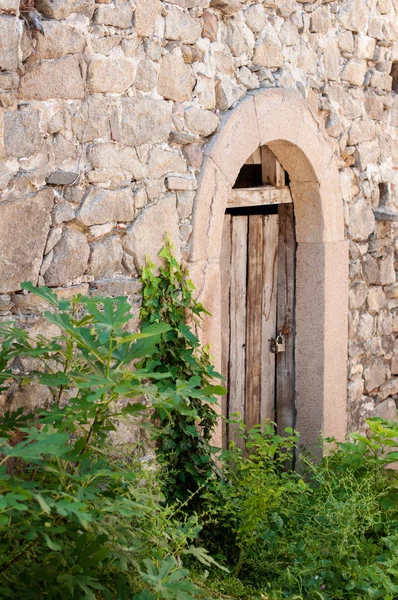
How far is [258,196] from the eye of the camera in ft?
15.5

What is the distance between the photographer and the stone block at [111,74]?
3.31 m

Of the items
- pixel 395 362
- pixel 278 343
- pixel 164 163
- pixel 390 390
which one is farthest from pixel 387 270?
pixel 164 163

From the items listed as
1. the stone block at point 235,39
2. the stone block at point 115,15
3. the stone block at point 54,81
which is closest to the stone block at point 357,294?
the stone block at point 235,39

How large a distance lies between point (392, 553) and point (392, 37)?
3.48 metres

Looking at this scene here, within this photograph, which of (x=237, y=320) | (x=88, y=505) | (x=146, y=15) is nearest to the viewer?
(x=88, y=505)

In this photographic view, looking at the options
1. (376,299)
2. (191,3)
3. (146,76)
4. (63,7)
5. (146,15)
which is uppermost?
(191,3)

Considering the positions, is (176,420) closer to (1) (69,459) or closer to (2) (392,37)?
(1) (69,459)

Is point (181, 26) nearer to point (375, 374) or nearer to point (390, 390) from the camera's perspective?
point (375, 374)

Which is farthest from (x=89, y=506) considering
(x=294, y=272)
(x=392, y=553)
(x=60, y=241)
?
(x=294, y=272)

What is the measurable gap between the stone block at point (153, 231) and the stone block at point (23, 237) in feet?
1.63

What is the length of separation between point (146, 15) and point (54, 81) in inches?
25.4

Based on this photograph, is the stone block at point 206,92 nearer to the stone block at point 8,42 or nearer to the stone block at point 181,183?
the stone block at point 181,183

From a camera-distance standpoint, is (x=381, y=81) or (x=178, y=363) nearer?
(x=178, y=363)

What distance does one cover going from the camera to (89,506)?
7.84 ft
